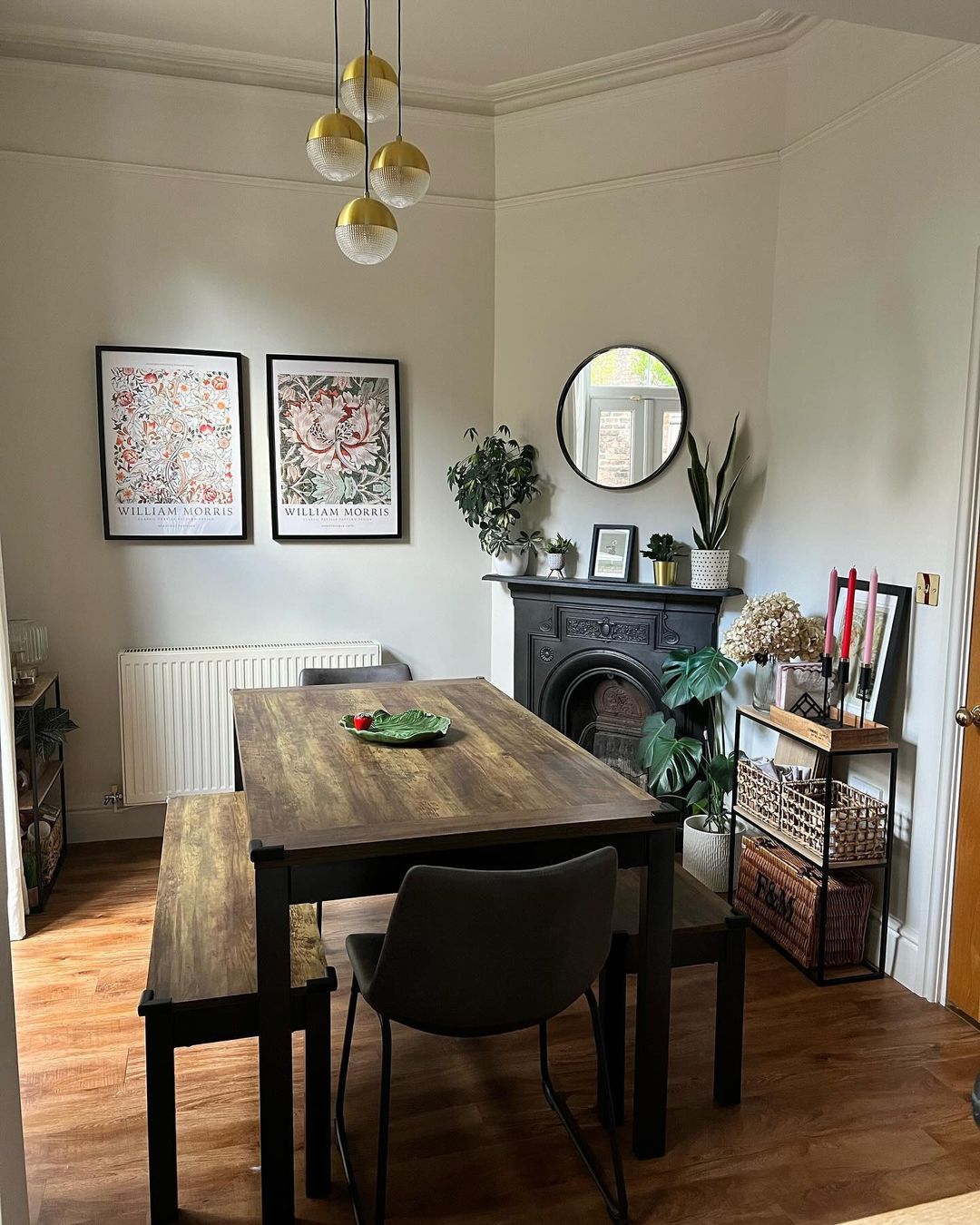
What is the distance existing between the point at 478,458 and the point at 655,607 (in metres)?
0.98

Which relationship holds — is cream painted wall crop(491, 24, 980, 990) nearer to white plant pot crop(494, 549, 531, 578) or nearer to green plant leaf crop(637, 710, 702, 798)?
white plant pot crop(494, 549, 531, 578)

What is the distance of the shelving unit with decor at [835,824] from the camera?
112 inches

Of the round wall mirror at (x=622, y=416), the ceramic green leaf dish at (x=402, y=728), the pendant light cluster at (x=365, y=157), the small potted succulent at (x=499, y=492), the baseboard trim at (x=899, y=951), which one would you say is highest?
the pendant light cluster at (x=365, y=157)

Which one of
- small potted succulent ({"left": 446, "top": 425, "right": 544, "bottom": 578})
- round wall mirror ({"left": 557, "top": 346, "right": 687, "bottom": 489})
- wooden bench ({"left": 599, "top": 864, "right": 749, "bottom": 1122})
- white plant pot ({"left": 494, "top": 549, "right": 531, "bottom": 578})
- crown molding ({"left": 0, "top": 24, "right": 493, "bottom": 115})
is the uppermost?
crown molding ({"left": 0, "top": 24, "right": 493, "bottom": 115})

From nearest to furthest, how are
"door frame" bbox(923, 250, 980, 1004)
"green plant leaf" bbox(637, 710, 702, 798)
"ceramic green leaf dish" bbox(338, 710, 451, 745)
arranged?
"ceramic green leaf dish" bbox(338, 710, 451, 745) → "door frame" bbox(923, 250, 980, 1004) → "green plant leaf" bbox(637, 710, 702, 798)

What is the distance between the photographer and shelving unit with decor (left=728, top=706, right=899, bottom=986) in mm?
2857

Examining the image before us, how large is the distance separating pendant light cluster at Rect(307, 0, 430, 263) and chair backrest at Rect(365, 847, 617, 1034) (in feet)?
5.04

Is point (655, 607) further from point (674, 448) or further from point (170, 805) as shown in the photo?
point (170, 805)

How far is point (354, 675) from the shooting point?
3.58 metres

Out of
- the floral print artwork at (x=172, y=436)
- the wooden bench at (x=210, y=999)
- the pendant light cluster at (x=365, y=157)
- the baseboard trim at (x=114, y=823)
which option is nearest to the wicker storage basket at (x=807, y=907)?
the wooden bench at (x=210, y=999)

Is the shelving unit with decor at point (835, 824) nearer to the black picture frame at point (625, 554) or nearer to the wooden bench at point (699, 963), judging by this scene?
the wooden bench at point (699, 963)

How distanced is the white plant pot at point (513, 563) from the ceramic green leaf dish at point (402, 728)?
5.24 ft

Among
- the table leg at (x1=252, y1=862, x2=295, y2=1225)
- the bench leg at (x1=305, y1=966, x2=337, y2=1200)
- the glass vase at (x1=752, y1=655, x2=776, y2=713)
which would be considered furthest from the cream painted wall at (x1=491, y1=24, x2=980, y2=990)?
the table leg at (x1=252, y1=862, x2=295, y2=1225)

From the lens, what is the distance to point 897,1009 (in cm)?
278
